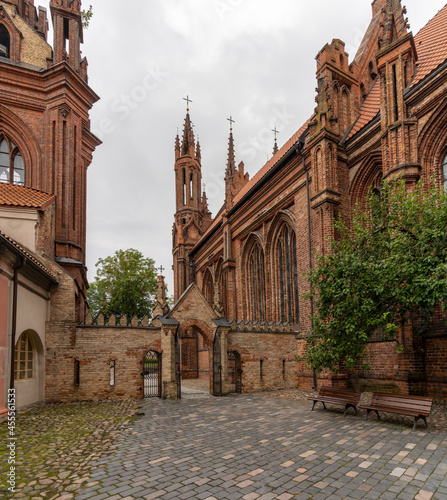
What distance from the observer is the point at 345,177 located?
1616 centimetres

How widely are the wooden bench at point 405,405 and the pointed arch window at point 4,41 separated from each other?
82.4 ft

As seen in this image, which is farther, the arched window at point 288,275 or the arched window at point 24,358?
the arched window at point 288,275

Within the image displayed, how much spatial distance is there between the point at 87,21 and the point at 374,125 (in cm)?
1761

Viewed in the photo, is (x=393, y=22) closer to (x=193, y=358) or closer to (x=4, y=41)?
(x=4, y=41)

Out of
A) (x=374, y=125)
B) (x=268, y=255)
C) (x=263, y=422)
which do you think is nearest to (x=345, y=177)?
(x=374, y=125)

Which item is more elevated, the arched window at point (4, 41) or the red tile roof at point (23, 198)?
the arched window at point (4, 41)

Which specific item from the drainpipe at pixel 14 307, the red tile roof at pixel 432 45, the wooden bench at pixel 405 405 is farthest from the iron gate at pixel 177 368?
the red tile roof at pixel 432 45

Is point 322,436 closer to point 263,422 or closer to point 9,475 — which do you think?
point 263,422

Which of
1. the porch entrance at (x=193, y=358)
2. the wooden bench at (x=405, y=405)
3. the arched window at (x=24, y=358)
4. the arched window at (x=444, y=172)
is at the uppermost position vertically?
the arched window at (x=444, y=172)

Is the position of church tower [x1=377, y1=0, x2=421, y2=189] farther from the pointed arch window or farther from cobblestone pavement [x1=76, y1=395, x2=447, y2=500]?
the pointed arch window

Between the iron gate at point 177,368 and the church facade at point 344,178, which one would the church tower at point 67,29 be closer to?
the church facade at point 344,178

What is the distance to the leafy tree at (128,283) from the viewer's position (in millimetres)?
34938

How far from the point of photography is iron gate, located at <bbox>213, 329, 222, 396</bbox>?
15078 millimetres

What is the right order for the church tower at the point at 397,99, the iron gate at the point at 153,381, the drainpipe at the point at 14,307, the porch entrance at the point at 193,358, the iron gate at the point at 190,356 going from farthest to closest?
the iron gate at the point at 190,356 → the porch entrance at the point at 193,358 → the iron gate at the point at 153,381 → the church tower at the point at 397,99 → the drainpipe at the point at 14,307
